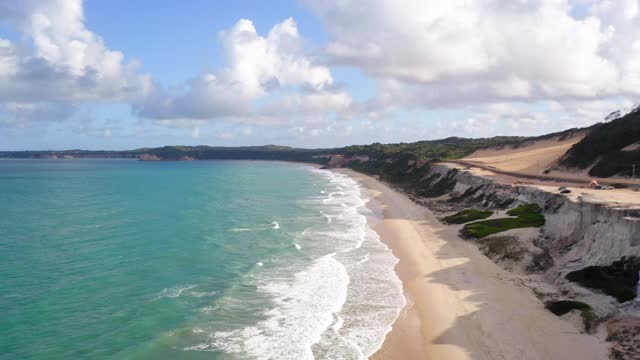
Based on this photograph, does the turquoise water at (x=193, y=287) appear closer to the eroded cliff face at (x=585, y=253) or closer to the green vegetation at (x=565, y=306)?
the green vegetation at (x=565, y=306)

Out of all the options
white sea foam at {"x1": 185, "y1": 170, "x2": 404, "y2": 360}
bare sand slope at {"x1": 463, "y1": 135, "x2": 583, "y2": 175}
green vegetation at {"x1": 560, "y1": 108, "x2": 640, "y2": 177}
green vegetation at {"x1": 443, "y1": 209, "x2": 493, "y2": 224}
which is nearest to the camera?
white sea foam at {"x1": 185, "y1": 170, "x2": 404, "y2": 360}

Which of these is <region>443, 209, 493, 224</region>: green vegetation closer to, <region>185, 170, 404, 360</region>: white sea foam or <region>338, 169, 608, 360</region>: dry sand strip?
<region>338, 169, 608, 360</region>: dry sand strip

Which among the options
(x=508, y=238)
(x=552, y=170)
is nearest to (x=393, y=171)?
(x=552, y=170)

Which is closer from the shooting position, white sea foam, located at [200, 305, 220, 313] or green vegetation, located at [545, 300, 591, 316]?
green vegetation, located at [545, 300, 591, 316]

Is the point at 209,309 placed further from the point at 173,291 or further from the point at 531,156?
Result: the point at 531,156

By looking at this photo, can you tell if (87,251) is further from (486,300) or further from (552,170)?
(552,170)

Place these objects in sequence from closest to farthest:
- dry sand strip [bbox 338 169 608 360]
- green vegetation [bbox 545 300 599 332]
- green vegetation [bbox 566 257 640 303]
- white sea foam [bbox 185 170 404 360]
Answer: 1. dry sand strip [bbox 338 169 608 360]
2. white sea foam [bbox 185 170 404 360]
3. green vegetation [bbox 545 300 599 332]
4. green vegetation [bbox 566 257 640 303]

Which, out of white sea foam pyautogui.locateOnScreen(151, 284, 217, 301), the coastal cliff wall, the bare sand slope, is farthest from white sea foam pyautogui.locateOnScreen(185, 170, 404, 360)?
the bare sand slope
